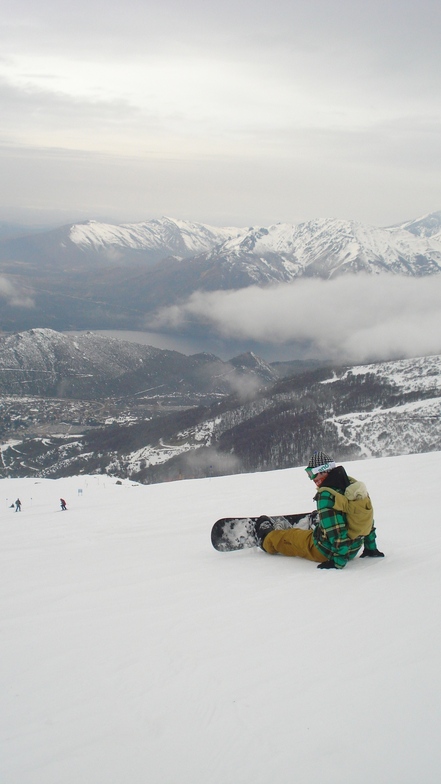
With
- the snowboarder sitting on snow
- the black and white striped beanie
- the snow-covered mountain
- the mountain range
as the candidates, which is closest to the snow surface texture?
the snowboarder sitting on snow

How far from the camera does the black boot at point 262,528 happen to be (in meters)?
8.34

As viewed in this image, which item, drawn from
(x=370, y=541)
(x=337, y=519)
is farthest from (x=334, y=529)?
(x=370, y=541)

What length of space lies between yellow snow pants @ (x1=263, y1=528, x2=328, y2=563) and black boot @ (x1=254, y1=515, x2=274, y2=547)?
0.43 ft

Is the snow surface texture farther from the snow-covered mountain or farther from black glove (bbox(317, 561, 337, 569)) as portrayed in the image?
the snow-covered mountain

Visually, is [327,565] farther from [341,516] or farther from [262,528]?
[262,528]

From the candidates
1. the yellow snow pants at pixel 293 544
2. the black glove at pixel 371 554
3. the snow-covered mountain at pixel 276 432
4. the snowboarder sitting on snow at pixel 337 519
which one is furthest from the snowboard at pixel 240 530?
the snow-covered mountain at pixel 276 432

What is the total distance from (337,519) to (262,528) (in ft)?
6.47

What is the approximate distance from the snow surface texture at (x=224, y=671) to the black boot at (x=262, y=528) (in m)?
0.26

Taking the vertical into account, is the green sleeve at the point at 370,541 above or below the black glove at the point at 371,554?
above

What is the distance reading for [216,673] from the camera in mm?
3973

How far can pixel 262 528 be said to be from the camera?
842cm

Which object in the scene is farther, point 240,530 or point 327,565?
point 240,530

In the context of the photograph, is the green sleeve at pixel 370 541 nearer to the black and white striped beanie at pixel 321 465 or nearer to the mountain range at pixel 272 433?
the black and white striped beanie at pixel 321 465

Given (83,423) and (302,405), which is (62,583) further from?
(83,423)
